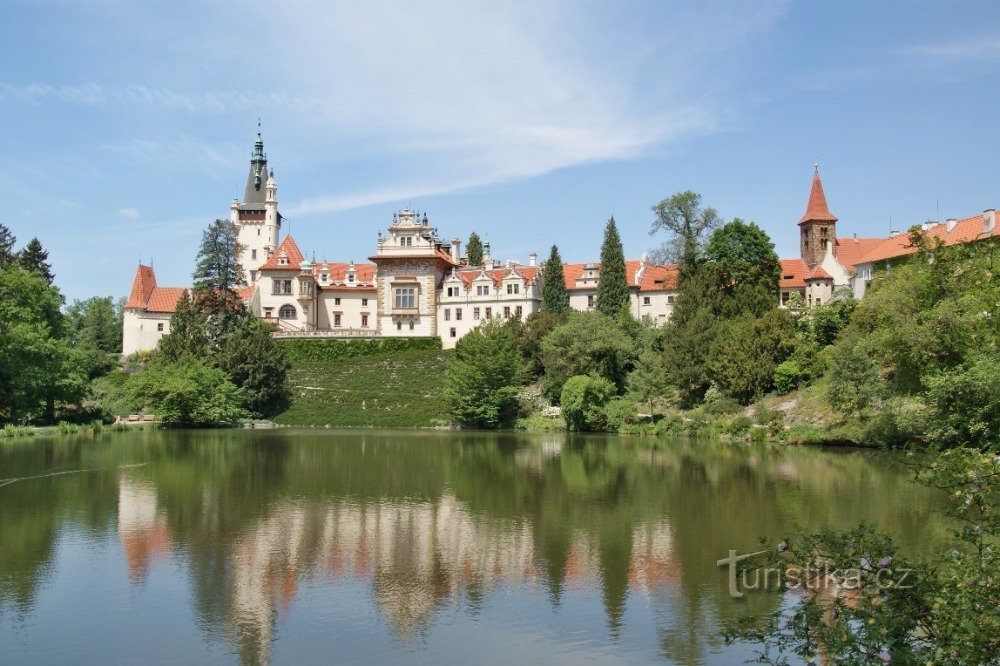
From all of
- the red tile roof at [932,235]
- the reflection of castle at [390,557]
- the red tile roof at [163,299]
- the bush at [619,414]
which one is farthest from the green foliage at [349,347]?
the reflection of castle at [390,557]

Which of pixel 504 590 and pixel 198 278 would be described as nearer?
pixel 504 590

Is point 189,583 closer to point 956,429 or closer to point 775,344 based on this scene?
point 956,429

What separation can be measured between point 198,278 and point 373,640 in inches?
2048

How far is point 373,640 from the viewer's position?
35.3 feet

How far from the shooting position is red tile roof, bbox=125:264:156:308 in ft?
235

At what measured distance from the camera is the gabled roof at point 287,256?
7181 centimetres

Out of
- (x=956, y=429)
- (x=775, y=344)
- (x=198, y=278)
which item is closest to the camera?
(x=956, y=429)

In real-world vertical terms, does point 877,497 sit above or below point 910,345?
below

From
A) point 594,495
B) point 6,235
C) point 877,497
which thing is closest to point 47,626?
point 594,495

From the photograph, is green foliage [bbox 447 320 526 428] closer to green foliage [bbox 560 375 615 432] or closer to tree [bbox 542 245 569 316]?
green foliage [bbox 560 375 615 432]

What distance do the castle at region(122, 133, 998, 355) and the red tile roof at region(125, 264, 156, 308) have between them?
3.1 inches

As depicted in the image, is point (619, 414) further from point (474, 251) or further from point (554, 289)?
point (474, 251)

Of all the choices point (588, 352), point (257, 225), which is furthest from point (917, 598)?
point (257, 225)


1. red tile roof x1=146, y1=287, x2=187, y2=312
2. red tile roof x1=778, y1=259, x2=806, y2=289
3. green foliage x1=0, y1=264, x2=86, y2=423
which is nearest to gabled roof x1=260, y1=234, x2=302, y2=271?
red tile roof x1=146, y1=287, x2=187, y2=312
